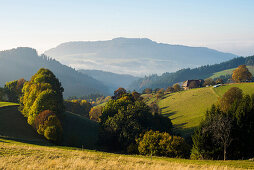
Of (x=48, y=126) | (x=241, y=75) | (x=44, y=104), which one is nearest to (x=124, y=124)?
(x=48, y=126)

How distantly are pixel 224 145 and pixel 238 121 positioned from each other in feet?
22.1

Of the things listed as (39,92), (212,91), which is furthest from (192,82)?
(39,92)

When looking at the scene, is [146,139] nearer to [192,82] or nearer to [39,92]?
[39,92]

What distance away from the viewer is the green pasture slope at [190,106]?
90688 millimetres

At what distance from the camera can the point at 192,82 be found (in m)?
198

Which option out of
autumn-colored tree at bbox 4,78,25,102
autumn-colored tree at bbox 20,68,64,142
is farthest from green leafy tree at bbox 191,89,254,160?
autumn-colored tree at bbox 4,78,25,102

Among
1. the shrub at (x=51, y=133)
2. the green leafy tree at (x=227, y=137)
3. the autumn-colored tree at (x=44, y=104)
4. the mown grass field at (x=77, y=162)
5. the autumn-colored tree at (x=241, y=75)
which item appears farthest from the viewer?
the autumn-colored tree at (x=241, y=75)

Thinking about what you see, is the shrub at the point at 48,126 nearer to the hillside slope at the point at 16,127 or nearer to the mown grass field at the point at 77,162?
the hillside slope at the point at 16,127

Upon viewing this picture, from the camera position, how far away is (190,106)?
115312mm

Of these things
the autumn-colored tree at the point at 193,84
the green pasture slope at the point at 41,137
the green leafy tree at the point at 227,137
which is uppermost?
the autumn-colored tree at the point at 193,84

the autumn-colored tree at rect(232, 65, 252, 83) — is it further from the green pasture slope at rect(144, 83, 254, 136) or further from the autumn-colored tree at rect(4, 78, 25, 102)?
the autumn-colored tree at rect(4, 78, 25, 102)

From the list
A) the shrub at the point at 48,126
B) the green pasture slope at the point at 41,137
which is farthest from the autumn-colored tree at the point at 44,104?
the green pasture slope at the point at 41,137

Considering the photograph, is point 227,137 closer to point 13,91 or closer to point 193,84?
point 13,91

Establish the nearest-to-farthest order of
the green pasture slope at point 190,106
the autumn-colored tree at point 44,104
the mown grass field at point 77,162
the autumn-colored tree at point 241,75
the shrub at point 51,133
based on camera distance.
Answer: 1. the mown grass field at point 77,162
2. the shrub at point 51,133
3. the autumn-colored tree at point 44,104
4. the green pasture slope at point 190,106
5. the autumn-colored tree at point 241,75
